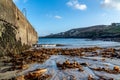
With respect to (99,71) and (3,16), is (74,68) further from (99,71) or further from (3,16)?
(3,16)

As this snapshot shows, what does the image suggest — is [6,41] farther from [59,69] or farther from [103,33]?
[103,33]

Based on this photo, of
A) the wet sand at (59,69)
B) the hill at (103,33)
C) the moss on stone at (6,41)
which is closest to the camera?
the wet sand at (59,69)

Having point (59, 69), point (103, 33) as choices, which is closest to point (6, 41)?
point (59, 69)

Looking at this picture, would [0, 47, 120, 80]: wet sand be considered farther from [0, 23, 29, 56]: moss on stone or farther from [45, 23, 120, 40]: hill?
[45, 23, 120, 40]: hill

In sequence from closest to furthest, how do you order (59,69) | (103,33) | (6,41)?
(59,69) < (6,41) < (103,33)

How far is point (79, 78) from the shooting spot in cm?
729

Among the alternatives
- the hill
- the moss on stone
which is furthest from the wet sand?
the hill

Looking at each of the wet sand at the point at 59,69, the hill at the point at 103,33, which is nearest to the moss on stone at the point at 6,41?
the wet sand at the point at 59,69

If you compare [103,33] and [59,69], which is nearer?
[59,69]

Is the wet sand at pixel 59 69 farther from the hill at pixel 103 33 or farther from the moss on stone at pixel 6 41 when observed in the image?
the hill at pixel 103 33

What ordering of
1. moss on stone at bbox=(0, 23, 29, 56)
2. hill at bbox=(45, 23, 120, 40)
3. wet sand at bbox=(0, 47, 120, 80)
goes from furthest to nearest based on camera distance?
1. hill at bbox=(45, 23, 120, 40)
2. moss on stone at bbox=(0, 23, 29, 56)
3. wet sand at bbox=(0, 47, 120, 80)

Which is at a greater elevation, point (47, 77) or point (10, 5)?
point (10, 5)

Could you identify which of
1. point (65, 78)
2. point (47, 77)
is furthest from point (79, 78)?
point (47, 77)

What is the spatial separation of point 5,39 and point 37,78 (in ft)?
26.1
